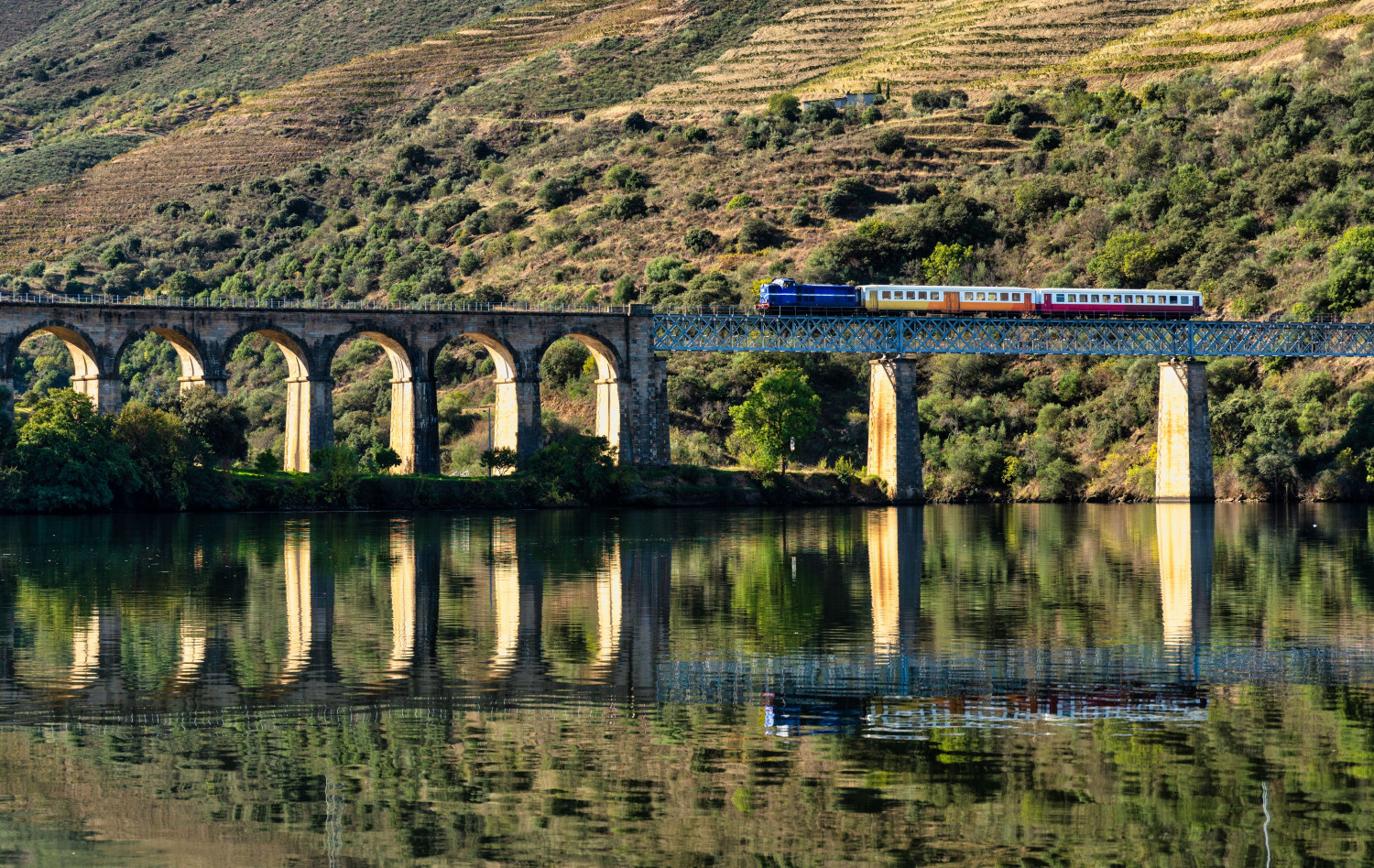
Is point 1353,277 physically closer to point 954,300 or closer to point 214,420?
point 954,300

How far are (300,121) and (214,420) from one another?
91.7m

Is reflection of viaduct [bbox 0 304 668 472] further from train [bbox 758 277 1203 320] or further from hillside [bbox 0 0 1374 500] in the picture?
train [bbox 758 277 1203 320]

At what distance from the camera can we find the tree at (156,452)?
68062 millimetres

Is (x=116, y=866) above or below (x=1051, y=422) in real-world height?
below

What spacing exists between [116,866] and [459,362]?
94932mm

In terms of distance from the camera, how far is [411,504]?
2953 inches

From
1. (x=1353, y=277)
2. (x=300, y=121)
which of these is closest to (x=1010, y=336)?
(x=1353, y=277)

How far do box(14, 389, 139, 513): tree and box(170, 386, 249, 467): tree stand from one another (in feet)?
17.8

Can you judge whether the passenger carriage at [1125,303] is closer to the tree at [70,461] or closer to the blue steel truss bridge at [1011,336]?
the blue steel truss bridge at [1011,336]

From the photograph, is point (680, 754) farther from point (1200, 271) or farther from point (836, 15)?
point (836, 15)

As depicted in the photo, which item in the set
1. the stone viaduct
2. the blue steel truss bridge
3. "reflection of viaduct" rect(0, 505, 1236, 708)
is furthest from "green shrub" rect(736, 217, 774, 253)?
"reflection of viaduct" rect(0, 505, 1236, 708)

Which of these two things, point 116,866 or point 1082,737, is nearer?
point 116,866

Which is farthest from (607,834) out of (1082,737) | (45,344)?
(45,344)

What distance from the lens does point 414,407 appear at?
81.7 meters
